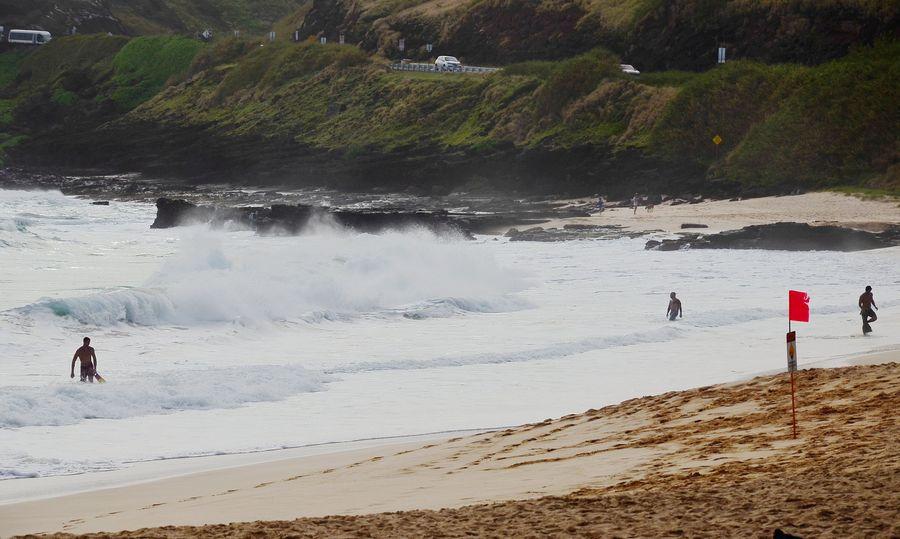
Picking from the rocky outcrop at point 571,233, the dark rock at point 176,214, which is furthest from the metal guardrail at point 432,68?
the rocky outcrop at point 571,233

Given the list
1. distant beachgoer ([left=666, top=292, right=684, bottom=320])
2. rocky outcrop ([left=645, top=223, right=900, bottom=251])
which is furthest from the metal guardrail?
distant beachgoer ([left=666, top=292, right=684, bottom=320])

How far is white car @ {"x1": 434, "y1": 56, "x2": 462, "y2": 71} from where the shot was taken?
78.1 m

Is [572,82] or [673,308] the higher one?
[572,82]

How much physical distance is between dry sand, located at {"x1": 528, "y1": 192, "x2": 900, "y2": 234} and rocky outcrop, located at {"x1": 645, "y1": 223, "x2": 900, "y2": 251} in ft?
5.09

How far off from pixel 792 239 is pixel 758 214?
7.34 m

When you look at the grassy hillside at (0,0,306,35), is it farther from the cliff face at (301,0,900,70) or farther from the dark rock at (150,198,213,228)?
the dark rock at (150,198,213,228)

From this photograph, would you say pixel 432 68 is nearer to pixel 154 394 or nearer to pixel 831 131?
pixel 831 131

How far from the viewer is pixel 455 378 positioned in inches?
728

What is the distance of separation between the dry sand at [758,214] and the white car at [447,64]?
30.7 m

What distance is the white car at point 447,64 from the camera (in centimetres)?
7806

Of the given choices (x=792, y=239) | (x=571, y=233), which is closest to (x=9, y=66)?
(x=571, y=233)

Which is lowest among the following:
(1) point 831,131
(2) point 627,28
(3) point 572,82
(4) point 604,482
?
(4) point 604,482

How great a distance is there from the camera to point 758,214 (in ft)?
146

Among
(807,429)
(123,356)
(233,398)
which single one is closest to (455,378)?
(233,398)
